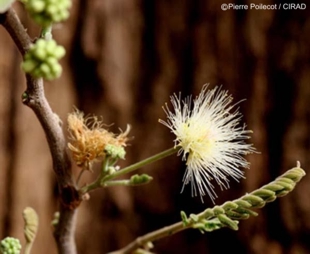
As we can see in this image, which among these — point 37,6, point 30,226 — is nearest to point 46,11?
point 37,6

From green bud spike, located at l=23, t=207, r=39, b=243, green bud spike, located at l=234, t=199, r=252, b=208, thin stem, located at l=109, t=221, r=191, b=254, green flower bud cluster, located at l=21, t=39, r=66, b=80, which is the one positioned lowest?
green bud spike, located at l=234, t=199, r=252, b=208

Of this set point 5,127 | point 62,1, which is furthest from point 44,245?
point 62,1

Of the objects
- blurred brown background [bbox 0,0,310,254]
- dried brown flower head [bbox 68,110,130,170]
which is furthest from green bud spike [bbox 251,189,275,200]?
blurred brown background [bbox 0,0,310,254]

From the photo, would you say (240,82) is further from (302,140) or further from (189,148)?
(189,148)

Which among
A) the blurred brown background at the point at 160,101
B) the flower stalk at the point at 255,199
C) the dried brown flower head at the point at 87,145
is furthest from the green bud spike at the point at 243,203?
the blurred brown background at the point at 160,101

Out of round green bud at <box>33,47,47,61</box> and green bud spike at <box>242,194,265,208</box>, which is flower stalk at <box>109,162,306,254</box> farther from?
round green bud at <box>33,47,47,61</box>

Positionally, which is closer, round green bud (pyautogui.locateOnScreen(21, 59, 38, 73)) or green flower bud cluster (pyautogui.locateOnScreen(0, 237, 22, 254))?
round green bud (pyautogui.locateOnScreen(21, 59, 38, 73))
